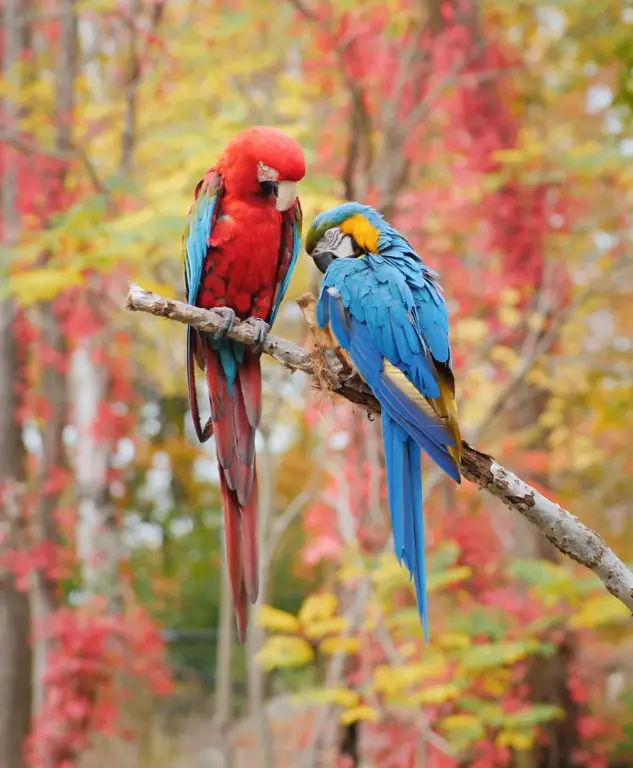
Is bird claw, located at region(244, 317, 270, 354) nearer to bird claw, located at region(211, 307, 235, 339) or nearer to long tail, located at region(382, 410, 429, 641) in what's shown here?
bird claw, located at region(211, 307, 235, 339)

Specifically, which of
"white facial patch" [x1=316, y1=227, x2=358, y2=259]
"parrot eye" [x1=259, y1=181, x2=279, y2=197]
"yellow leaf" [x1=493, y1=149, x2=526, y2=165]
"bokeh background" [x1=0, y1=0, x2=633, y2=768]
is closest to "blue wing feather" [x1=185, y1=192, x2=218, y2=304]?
"parrot eye" [x1=259, y1=181, x2=279, y2=197]

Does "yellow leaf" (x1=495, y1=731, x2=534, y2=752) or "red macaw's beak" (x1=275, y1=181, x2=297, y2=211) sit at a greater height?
"red macaw's beak" (x1=275, y1=181, x2=297, y2=211)

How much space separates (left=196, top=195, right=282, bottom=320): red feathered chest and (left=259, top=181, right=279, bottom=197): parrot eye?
0.17 ft

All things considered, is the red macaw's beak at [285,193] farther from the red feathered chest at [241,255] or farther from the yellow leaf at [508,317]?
the yellow leaf at [508,317]

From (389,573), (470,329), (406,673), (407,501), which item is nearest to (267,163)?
(407,501)

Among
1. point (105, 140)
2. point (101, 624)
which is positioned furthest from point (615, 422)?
point (105, 140)

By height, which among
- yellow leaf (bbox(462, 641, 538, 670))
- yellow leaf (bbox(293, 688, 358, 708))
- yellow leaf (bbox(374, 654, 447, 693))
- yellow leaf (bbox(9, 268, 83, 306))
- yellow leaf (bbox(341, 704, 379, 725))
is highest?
yellow leaf (bbox(9, 268, 83, 306))

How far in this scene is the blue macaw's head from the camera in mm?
1512

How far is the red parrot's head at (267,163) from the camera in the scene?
52.8 inches

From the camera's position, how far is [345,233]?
1.52m

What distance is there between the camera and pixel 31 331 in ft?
14.7

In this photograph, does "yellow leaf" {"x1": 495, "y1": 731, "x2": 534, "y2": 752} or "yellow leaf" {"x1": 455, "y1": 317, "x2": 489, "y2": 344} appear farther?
"yellow leaf" {"x1": 455, "y1": 317, "x2": 489, "y2": 344}

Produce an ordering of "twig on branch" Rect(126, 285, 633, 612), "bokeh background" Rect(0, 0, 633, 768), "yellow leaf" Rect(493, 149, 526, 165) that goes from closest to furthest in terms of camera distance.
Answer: "twig on branch" Rect(126, 285, 633, 612) < "bokeh background" Rect(0, 0, 633, 768) < "yellow leaf" Rect(493, 149, 526, 165)

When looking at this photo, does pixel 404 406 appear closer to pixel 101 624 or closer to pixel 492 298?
pixel 492 298
